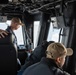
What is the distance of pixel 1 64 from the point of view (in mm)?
4262

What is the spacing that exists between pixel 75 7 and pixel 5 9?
3257 mm

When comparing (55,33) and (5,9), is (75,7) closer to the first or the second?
(55,33)

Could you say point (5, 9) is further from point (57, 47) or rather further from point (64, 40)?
point (57, 47)

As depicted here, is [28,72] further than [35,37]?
No

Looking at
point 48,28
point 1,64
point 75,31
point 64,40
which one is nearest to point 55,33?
point 48,28

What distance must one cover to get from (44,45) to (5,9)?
4.51 meters

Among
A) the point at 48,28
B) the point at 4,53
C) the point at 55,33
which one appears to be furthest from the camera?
the point at 48,28

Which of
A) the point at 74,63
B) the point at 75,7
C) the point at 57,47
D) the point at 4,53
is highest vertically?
the point at 75,7

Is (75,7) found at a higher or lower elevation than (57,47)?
higher

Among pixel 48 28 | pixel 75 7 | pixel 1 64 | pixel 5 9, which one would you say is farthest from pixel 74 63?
pixel 5 9

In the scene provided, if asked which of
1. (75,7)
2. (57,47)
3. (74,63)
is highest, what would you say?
(75,7)

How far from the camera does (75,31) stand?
5.12 meters

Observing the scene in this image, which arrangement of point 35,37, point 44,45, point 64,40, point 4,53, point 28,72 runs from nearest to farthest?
point 28,72 → point 44,45 → point 4,53 → point 64,40 → point 35,37

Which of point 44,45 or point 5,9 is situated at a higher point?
point 5,9
